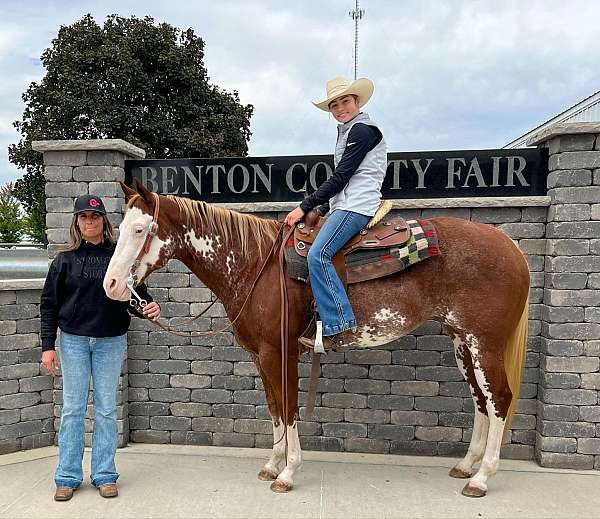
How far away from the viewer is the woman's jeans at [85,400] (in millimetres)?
3059

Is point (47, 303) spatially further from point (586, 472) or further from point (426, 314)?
point (586, 472)

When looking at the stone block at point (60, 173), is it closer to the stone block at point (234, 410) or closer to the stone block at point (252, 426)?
the stone block at point (234, 410)

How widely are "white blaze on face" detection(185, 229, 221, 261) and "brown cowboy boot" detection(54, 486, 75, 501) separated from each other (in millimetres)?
1795

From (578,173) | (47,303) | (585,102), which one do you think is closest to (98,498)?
(47,303)

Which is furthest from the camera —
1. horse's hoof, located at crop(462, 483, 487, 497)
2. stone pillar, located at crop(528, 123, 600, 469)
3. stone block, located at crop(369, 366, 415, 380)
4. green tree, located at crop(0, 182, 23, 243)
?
green tree, located at crop(0, 182, 23, 243)

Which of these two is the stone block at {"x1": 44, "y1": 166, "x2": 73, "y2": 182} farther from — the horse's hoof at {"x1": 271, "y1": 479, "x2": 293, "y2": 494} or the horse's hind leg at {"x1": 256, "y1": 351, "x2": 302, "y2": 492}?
the horse's hoof at {"x1": 271, "y1": 479, "x2": 293, "y2": 494}

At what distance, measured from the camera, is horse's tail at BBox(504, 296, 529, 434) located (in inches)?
131

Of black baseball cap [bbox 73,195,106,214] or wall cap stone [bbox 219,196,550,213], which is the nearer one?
black baseball cap [bbox 73,195,106,214]

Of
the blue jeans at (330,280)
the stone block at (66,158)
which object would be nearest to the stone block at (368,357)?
the blue jeans at (330,280)

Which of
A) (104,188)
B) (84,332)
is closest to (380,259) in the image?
(84,332)

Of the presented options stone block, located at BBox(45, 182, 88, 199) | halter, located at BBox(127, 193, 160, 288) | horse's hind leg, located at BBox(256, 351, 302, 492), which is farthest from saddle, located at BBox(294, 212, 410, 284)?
stone block, located at BBox(45, 182, 88, 199)

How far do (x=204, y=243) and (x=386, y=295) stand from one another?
128cm

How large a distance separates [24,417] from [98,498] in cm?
138

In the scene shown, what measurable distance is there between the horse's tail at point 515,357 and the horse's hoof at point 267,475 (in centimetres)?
170
